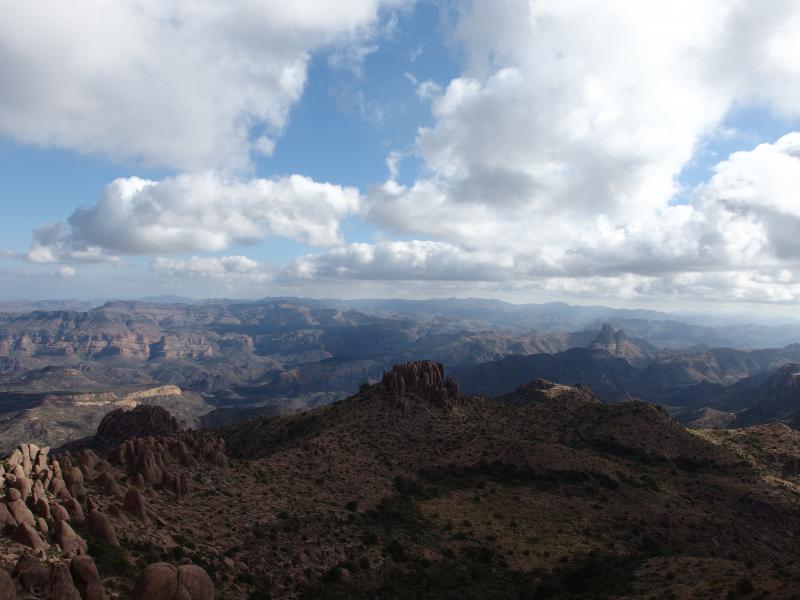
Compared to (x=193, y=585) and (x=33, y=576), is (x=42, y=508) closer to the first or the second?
(x=33, y=576)

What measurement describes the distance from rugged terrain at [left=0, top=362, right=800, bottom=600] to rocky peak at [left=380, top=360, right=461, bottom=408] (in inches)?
20.3

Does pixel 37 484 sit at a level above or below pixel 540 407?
above

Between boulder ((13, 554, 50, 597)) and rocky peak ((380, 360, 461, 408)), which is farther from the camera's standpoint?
rocky peak ((380, 360, 461, 408))

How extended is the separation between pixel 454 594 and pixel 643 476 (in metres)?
68.6

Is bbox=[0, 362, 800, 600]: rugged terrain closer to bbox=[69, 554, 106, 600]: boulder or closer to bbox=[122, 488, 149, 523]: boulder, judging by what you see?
bbox=[122, 488, 149, 523]: boulder

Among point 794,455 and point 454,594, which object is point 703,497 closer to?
point 794,455

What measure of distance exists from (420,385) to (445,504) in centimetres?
5070

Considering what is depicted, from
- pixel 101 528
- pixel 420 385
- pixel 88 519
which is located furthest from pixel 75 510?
pixel 420 385

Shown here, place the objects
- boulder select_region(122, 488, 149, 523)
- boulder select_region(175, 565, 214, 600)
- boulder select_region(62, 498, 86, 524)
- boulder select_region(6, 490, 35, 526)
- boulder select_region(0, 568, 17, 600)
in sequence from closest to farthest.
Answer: boulder select_region(0, 568, 17, 600)
boulder select_region(175, 565, 214, 600)
boulder select_region(6, 490, 35, 526)
boulder select_region(62, 498, 86, 524)
boulder select_region(122, 488, 149, 523)

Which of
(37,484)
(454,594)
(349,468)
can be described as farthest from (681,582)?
(37,484)

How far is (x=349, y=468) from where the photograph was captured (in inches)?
3634

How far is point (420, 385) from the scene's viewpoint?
136m

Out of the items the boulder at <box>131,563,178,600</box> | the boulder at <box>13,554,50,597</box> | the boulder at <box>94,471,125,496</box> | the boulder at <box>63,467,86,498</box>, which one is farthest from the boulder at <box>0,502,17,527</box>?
the boulder at <box>94,471,125,496</box>

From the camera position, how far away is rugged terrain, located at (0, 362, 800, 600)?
50.8m
